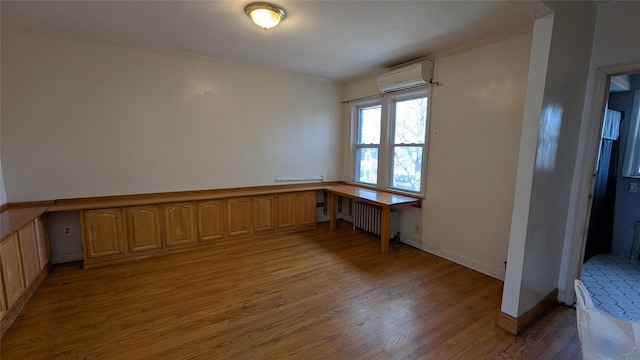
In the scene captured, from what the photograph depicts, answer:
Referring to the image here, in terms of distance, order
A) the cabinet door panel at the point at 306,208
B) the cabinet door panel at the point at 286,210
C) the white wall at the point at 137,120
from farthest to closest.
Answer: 1. the cabinet door panel at the point at 306,208
2. the cabinet door panel at the point at 286,210
3. the white wall at the point at 137,120

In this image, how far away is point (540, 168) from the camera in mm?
1961

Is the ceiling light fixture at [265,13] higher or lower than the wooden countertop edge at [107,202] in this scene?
higher

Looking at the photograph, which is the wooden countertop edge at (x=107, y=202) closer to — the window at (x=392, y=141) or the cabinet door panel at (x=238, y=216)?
the cabinet door panel at (x=238, y=216)

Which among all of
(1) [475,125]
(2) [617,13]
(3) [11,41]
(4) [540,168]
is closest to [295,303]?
(4) [540,168]

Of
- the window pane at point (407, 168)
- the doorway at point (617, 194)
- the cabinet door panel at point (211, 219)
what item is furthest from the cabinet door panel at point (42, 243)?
the doorway at point (617, 194)

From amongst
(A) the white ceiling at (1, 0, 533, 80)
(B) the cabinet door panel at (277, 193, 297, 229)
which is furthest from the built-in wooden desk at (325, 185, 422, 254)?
(A) the white ceiling at (1, 0, 533, 80)

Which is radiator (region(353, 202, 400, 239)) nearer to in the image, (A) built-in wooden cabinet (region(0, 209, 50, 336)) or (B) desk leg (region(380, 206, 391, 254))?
(B) desk leg (region(380, 206, 391, 254))

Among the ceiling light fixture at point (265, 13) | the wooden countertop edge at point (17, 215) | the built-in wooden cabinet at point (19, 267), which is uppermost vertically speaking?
the ceiling light fixture at point (265, 13)

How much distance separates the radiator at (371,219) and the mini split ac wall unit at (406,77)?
174 centimetres

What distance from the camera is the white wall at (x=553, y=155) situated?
1900mm

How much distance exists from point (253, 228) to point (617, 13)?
4.34 metres

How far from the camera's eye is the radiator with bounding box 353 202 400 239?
12.8ft

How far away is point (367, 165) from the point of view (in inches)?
187

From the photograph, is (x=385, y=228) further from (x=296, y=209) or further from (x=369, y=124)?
(x=369, y=124)
